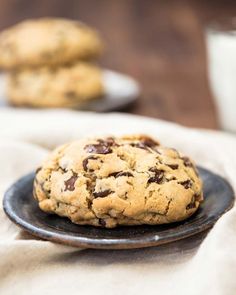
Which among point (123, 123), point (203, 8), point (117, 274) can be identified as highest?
point (117, 274)

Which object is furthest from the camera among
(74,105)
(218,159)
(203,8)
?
(203,8)

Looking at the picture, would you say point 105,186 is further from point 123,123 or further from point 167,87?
point 167,87

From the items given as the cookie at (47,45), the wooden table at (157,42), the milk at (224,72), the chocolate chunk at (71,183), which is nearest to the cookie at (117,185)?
the chocolate chunk at (71,183)

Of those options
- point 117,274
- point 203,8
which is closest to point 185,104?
point 117,274

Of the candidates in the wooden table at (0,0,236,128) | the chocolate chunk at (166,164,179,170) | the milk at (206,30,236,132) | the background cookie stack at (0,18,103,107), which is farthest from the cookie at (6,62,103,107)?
the chocolate chunk at (166,164,179,170)

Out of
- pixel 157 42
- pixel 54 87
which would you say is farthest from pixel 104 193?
pixel 157 42

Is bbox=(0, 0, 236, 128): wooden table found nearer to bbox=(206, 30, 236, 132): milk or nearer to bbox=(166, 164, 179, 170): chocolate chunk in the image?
bbox=(206, 30, 236, 132): milk
